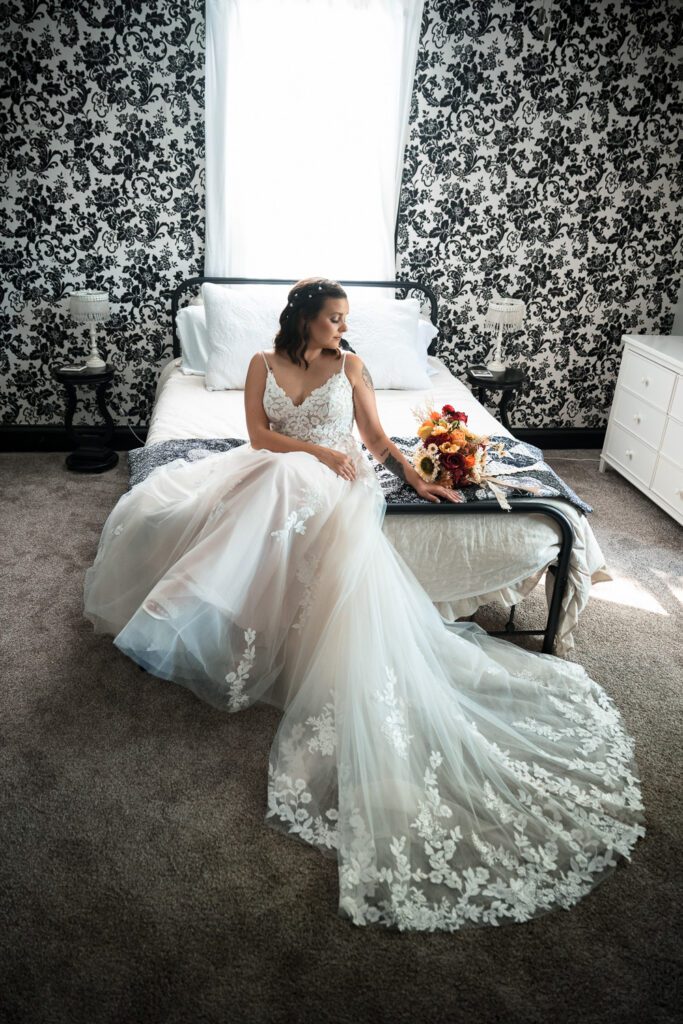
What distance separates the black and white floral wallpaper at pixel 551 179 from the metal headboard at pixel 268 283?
0.38 feet

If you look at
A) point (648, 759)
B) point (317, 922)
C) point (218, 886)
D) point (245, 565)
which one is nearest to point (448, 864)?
point (317, 922)

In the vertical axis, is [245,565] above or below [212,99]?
below

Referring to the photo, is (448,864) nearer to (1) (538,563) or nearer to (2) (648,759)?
(2) (648,759)

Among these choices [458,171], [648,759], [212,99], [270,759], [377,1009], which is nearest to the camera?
[377,1009]

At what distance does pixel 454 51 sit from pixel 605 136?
940 mm

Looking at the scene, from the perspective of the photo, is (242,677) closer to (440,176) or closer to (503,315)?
(503,315)

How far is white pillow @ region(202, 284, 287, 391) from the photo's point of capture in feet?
12.3

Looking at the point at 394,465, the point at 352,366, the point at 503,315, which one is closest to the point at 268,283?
the point at 503,315

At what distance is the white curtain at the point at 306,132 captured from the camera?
3.75m

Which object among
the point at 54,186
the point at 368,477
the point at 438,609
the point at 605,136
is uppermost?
the point at 605,136

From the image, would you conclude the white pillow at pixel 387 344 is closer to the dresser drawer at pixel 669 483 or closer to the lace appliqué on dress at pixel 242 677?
the dresser drawer at pixel 669 483

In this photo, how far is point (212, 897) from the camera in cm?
182

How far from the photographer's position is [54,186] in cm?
392

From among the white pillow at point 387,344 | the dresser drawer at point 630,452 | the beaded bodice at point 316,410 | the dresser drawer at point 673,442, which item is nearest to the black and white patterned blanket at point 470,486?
the beaded bodice at point 316,410
